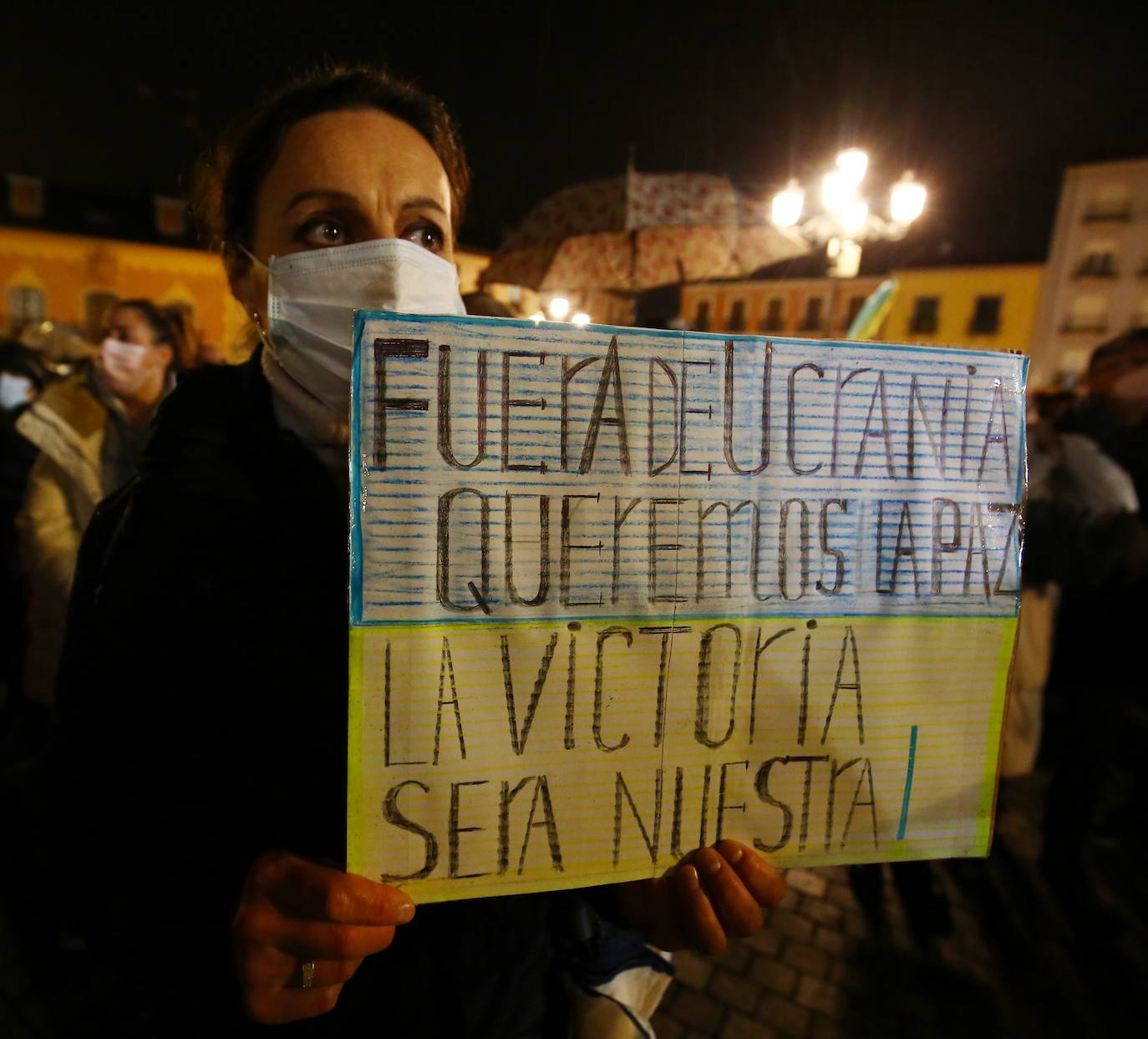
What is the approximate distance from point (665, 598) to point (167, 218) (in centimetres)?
3927

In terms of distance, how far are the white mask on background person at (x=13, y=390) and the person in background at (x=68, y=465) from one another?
1.62 metres

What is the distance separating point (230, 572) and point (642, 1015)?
1232 millimetres

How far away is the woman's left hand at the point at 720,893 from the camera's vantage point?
101 cm

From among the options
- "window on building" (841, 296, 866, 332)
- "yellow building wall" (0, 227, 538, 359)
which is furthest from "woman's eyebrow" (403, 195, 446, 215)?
"window on building" (841, 296, 866, 332)

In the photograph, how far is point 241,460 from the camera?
44.6 inches

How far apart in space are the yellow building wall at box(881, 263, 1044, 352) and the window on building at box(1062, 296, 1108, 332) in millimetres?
1363

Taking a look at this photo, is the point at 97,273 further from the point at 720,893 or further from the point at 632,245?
the point at 720,893

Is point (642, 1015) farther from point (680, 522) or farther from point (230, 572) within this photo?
point (230, 572)

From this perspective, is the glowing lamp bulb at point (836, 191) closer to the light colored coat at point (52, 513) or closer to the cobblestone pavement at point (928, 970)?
the cobblestone pavement at point (928, 970)

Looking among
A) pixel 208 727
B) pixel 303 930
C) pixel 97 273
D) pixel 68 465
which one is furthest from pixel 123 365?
pixel 97 273

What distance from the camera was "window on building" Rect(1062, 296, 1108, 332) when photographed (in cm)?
2819

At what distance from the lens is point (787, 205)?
541 centimetres

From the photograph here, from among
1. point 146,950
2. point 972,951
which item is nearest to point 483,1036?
point 146,950

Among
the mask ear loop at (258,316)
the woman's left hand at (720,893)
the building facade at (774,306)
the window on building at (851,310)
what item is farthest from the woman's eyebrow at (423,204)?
the window on building at (851,310)
